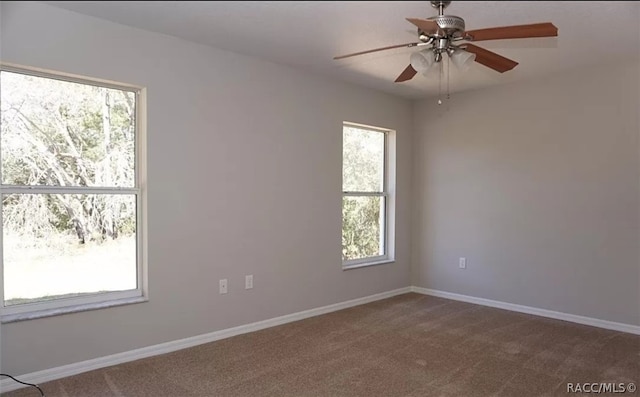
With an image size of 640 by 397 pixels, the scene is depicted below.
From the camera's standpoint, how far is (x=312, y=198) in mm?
4223

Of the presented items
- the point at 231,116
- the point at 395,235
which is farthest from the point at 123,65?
the point at 395,235

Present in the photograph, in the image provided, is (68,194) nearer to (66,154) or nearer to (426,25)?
(66,154)

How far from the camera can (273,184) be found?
387cm

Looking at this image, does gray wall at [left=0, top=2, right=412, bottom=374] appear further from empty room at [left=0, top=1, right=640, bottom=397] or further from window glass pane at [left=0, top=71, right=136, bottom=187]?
window glass pane at [left=0, top=71, right=136, bottom=187]

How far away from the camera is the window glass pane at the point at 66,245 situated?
2.69 m

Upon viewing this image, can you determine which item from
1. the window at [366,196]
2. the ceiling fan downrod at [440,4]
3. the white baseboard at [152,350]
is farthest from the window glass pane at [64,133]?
the window at [366,196]

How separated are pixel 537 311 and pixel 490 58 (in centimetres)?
284

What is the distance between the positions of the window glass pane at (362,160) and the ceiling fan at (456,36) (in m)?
2.15

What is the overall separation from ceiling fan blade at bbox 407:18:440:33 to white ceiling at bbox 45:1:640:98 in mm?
405

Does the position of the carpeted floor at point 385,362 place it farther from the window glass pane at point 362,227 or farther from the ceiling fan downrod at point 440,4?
the ceiling fan downrod at point 440,4

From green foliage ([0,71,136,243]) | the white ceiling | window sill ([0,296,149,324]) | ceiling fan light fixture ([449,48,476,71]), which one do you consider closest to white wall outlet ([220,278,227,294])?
window sill ([0,296,149,324])

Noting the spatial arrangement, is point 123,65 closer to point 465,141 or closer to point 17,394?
point 17,394

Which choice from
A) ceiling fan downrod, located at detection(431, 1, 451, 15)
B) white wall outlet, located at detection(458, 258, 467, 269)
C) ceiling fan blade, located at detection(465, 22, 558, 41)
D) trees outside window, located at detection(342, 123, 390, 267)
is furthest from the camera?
white wall outlet, located at detection(458, 258, 467, 269)

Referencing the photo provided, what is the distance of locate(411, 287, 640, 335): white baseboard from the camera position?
3820 millimetres
